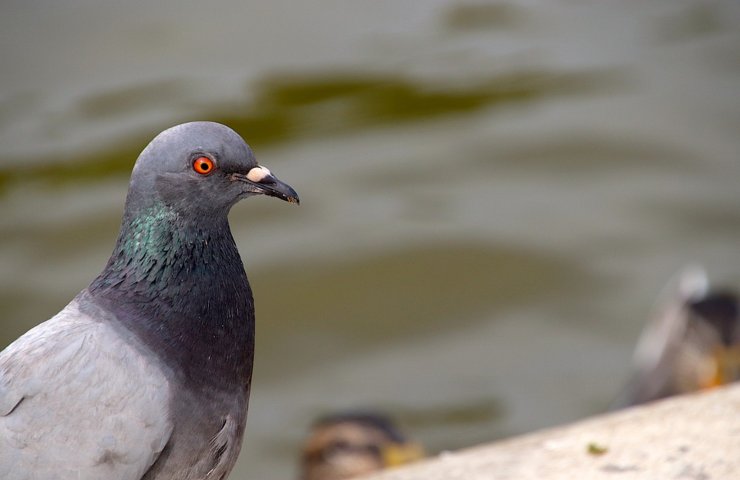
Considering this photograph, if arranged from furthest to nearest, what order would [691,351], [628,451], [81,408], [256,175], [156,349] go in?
[691,351] → [628,451] → [256,175] → [156,349] → [81,408]

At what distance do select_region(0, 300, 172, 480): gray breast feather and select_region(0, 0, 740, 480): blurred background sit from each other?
4293 mm

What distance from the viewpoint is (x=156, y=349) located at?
3381mm

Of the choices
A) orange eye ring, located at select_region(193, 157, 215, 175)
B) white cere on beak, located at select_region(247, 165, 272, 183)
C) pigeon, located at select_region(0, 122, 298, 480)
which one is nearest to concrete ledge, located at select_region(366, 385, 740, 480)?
pigeon, located at select_region(0, 122, 298, 480)

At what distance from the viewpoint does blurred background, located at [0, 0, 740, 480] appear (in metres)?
8.14

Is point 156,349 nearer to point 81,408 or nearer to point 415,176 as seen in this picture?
point 81,408

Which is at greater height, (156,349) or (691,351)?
(691,351)

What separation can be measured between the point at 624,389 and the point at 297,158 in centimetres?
357

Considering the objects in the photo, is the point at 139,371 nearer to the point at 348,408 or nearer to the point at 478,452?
the point at 478,452

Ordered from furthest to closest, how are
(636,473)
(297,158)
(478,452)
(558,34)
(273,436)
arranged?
(558,34), (297,158), (273,436), (478,452), (636,473)

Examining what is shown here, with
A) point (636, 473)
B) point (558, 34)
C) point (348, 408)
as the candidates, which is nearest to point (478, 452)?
point (636, 473)

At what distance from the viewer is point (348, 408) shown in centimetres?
782

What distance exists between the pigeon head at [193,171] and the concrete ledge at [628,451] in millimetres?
1385

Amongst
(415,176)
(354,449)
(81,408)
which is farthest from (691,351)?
(81,408)

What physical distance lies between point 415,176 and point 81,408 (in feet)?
21.8
